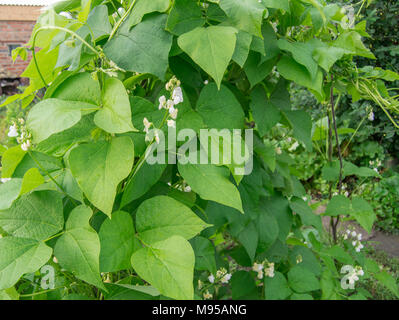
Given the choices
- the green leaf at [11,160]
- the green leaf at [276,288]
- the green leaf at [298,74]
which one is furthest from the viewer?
the green leaf at [276,288]

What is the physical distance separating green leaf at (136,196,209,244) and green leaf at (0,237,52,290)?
160 millimetres

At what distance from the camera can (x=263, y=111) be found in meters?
0.86

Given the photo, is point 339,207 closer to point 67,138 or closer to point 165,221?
point 165,221

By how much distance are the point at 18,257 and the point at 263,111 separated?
61 cm

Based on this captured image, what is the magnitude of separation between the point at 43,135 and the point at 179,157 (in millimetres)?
245

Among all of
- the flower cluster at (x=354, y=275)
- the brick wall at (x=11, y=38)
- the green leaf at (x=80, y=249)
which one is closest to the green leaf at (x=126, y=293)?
the green leaf at (x=80, y=249)

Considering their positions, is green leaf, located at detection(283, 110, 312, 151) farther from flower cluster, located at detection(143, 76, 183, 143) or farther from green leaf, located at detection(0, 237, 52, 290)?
green leaf, located at detection(0, 237, 52, 290)

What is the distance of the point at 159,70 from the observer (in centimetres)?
62

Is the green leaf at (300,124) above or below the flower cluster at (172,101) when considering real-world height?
below

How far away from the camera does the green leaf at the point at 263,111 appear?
85cm

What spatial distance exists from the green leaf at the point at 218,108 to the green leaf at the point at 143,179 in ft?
0.51

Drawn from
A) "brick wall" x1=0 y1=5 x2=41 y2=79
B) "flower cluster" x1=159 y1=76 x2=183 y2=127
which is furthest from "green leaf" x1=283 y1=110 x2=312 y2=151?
"brick wall" x1=0 y1=5 x2=41 y2=79

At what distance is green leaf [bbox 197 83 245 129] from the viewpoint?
0.73 m

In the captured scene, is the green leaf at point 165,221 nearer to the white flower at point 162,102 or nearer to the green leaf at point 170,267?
the green leaf at point 170,267
